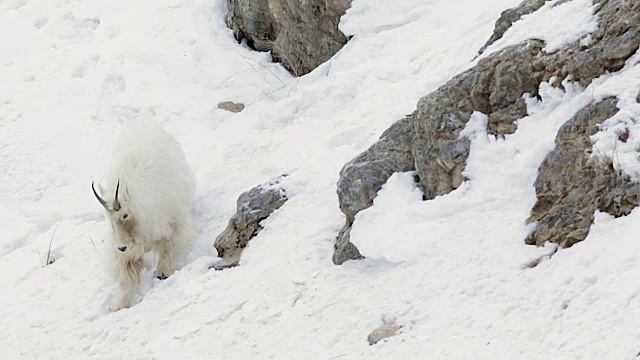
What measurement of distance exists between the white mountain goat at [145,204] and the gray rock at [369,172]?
2.01 meters

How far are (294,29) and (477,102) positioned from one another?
5.28 metres

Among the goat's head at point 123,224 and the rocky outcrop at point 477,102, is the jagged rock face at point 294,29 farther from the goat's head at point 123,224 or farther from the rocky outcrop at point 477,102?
the rocky outcrop at point 477,102

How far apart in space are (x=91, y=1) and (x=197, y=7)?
8.08ft

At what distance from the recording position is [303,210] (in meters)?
6.80

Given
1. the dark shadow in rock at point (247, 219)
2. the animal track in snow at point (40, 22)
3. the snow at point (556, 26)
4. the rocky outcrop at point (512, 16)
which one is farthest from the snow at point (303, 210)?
the animal track in snow at point (40, 22)

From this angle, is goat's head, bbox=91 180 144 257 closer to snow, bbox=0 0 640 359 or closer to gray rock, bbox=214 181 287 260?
snow, bbox=0 0 640 359

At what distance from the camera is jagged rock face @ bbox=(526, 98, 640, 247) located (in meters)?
4.43

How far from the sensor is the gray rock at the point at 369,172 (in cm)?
593

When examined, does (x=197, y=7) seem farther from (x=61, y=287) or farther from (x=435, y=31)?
(x=61, y=287)

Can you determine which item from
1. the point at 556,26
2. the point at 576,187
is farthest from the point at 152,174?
the point at 576,187

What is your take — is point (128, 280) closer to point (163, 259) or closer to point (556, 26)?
point (163, 259)

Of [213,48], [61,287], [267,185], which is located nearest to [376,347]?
[267,185]

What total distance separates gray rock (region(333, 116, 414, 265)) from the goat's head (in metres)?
2.08

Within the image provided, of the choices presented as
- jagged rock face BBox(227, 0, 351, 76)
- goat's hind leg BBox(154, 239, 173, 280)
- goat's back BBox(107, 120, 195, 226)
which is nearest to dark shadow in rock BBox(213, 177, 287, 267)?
goat's hind leg BBox(154, 239, 173, 280)
